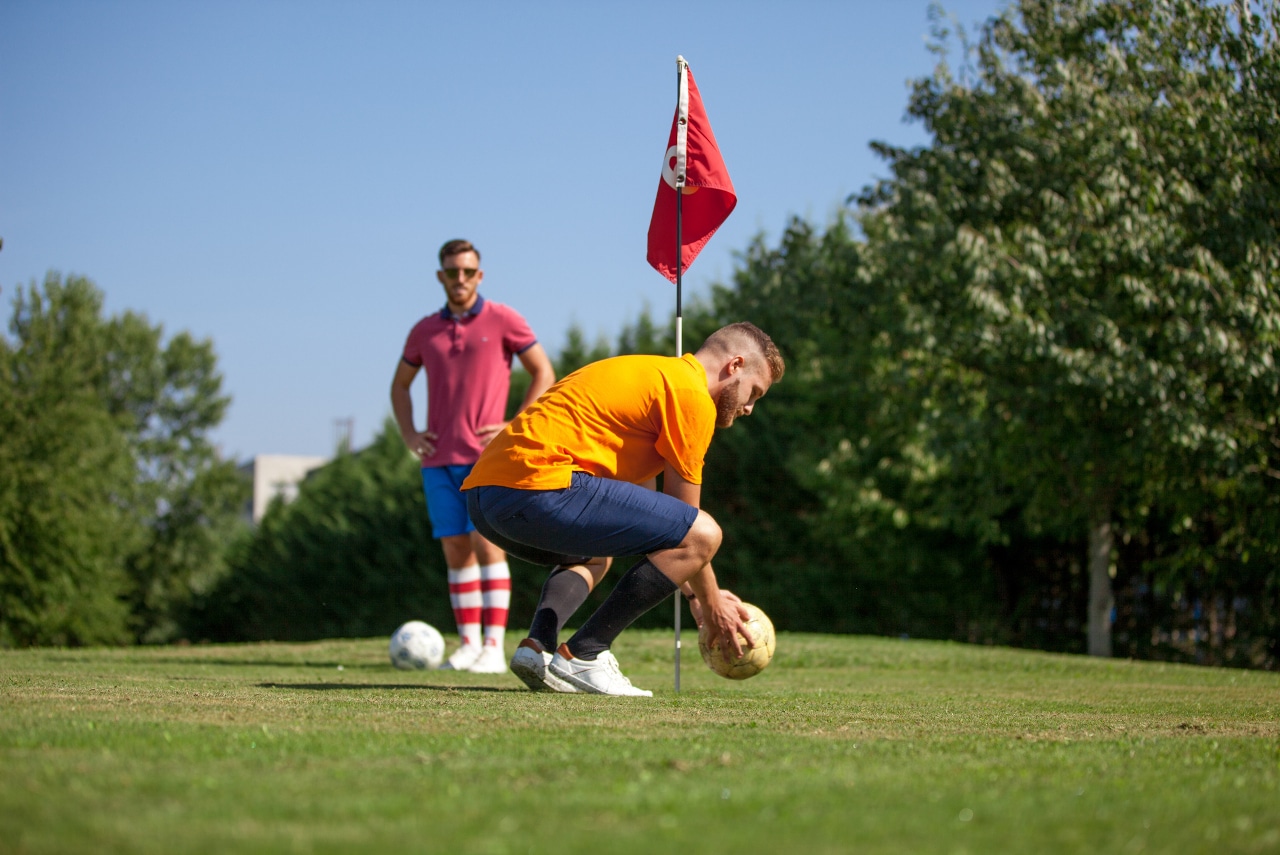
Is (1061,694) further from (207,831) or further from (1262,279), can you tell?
(1262,279)

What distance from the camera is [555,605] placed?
5.18m

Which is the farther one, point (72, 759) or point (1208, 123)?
point (1208, 123)

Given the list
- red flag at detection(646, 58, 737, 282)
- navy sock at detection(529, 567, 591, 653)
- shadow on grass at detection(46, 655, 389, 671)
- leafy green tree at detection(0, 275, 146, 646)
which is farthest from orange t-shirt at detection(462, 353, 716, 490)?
leafy green tree at detection(0, 275, 146, 646)

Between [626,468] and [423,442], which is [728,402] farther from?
[423,442]

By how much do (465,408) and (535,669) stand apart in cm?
268

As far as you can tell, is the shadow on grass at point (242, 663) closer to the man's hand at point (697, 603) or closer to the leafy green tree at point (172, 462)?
the man's hand at point (697, 603)

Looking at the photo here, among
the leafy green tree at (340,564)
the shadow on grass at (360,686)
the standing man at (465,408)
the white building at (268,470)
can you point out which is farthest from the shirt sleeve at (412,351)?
the white building at (268,470)

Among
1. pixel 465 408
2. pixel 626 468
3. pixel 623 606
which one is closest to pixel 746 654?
pixel 623 606

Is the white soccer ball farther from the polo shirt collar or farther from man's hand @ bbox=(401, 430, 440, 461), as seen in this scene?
the polo shirt collar

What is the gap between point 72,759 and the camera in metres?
2.71

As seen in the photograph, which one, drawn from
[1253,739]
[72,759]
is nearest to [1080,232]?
[1253,739]

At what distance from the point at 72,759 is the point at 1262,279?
1209cm

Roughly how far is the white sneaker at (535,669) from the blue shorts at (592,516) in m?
0.54

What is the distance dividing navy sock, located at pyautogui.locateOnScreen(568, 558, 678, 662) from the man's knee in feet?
0.52
